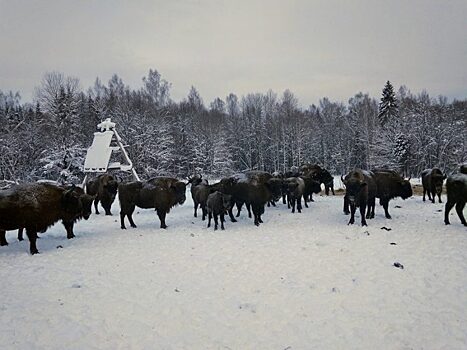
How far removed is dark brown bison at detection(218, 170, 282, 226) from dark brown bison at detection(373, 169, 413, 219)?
4.30 m

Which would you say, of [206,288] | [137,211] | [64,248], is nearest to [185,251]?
[206,288]

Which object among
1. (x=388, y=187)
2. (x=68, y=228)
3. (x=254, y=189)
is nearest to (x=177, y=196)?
(x=254, y=189)

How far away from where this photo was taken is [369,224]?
1289 centimetres

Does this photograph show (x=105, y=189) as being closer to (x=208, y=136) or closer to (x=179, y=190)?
(x=179, y=190)

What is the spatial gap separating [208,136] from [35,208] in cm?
Result: 4470

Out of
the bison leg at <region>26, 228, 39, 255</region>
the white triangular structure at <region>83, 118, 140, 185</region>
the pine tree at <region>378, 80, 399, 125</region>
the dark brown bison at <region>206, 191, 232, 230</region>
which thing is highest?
the pine tree at <region>378, 80, 399, 125</region>

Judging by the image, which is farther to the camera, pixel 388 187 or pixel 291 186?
pixel 291 186

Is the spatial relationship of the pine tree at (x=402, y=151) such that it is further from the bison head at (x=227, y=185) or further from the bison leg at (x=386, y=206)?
the bison head at (x=227, y=185)

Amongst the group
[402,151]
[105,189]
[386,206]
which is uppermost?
[402,151]

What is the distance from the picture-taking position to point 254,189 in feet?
45.3

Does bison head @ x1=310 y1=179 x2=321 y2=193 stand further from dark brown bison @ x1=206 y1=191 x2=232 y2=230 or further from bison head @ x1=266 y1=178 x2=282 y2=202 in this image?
Result: dark brown bison @ x1=206 y1=191 x2=232 y2=230

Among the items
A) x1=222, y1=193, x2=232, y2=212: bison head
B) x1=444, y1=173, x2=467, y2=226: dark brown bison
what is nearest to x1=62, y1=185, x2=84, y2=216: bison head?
x1=222, y1=193, x2=232, y2=212: bison head

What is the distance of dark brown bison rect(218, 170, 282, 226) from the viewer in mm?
13781

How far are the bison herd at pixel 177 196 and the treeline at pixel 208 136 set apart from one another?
82.3 feet
